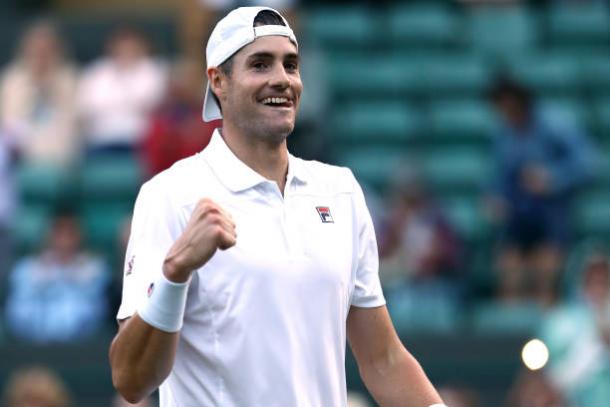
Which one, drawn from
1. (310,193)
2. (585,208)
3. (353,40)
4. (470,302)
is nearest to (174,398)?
(310,193)

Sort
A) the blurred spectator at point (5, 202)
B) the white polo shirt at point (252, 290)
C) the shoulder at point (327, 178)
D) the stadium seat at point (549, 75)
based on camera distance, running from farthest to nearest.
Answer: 1. the stadium seat at point (549, 75)
2. the blurred spectator at point (5, 202)
3. the shoulder at point (327, 178)
4. the white polo shirt at point (252, 290)

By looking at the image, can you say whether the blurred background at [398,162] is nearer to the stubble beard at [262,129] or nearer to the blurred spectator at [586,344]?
the blurred spectator at [586,344]

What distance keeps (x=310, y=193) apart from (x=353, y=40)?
29.5 ft

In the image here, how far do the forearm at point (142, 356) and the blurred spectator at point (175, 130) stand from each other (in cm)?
578

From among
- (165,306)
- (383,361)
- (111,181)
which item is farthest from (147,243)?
(111,181)

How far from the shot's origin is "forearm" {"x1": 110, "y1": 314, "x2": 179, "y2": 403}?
12.9 feet

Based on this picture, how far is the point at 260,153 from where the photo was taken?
14.3 ft

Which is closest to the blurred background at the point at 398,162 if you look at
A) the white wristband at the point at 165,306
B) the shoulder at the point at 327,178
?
the shoulder at the point at 327,178

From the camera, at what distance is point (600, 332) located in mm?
A: 8617

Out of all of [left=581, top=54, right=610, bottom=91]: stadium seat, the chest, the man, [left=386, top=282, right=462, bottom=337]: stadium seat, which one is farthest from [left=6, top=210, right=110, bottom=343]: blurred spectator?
the chest

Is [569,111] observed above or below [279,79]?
below

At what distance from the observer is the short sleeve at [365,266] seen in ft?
14.5

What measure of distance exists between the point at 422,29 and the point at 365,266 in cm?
895

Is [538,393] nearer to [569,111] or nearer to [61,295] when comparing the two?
[61,295]
